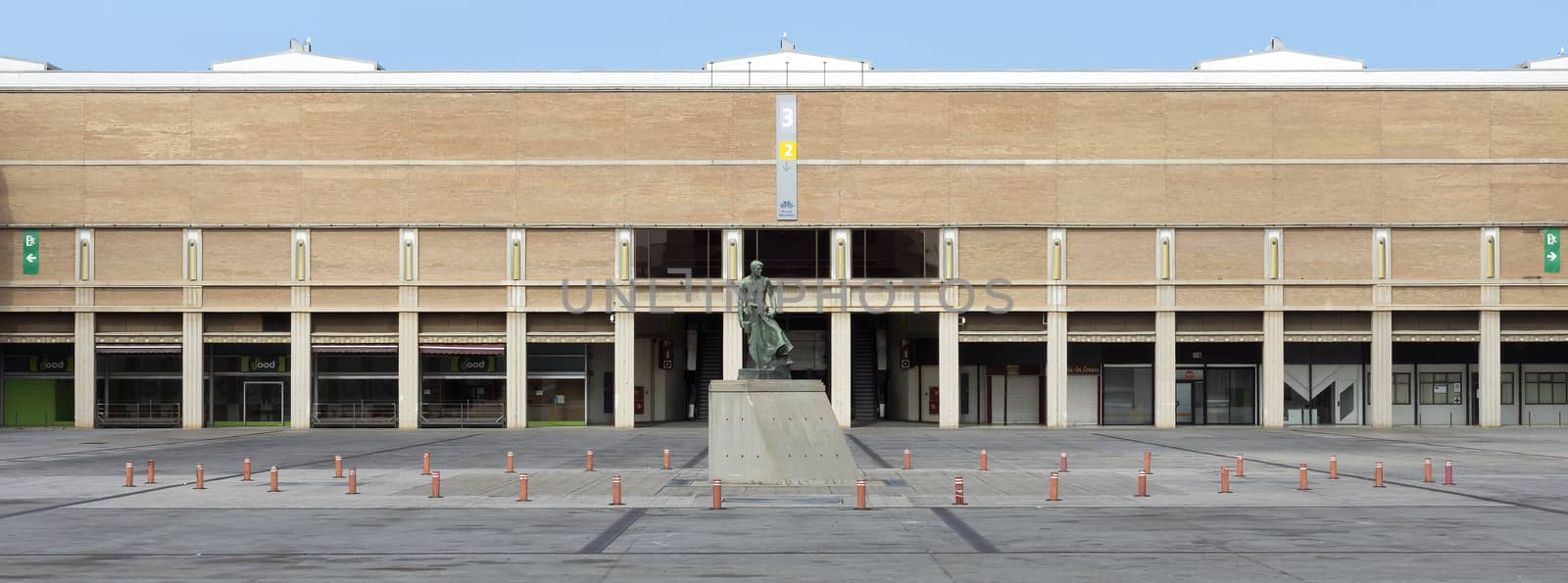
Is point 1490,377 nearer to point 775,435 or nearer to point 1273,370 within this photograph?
point 1273,370

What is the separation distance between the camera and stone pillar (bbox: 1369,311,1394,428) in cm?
6056

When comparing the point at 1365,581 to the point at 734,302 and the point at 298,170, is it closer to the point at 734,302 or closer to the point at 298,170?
the point at 734,302

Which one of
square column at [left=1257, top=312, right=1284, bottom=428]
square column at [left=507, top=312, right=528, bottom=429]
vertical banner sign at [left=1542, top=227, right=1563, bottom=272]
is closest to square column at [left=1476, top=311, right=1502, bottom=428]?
vertical banner sign at [left=1542, top=227, right=1563, bottom=272]

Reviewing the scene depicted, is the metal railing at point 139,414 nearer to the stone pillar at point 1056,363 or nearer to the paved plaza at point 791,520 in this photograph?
the paved plaza at point 791,520

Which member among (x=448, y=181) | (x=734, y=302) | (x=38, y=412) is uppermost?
(x=448, y=181)

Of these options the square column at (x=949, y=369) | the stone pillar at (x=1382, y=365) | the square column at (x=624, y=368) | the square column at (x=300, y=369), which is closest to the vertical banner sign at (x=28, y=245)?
the square column at (x=300, y=369)

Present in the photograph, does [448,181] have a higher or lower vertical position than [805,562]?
higher

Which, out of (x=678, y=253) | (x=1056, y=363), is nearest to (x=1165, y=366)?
(x=1056, y=363)

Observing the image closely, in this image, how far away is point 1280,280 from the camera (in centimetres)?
6028

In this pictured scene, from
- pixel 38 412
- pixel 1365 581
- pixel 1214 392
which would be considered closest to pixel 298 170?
pixel 38 412

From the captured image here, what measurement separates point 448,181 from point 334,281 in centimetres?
604

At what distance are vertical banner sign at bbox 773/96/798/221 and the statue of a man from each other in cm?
2802

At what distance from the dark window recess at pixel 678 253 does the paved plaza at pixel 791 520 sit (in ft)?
59.9

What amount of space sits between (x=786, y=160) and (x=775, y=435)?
31023 millimetres
